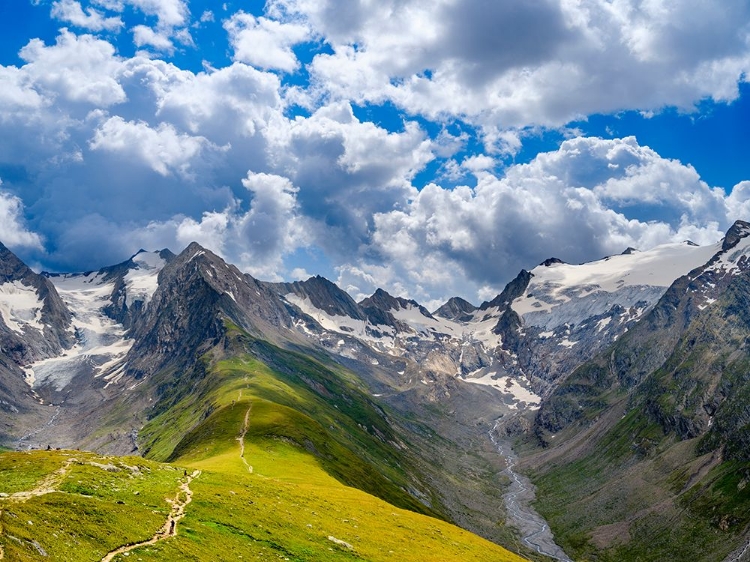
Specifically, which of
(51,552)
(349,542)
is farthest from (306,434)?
(51,552)

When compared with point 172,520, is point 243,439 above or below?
below

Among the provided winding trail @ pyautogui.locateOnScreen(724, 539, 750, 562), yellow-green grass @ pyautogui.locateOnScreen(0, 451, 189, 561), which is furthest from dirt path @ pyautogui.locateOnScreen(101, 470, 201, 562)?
winding trail @ pyautogui.locateOnScreen(724, 539, 750, 562)

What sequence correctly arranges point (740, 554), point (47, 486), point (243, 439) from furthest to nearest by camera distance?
point (243, 439) < point (740, 554) < point (47, 486)

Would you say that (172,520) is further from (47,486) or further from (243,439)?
(243,439)

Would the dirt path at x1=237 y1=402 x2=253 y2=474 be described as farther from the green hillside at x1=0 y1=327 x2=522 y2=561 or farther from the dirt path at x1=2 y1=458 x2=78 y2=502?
the dirt path at x1=2 y1=458 x2=78 y2=502

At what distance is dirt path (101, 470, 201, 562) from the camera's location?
132ft

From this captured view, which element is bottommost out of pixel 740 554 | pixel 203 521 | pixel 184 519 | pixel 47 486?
pixel 740 554

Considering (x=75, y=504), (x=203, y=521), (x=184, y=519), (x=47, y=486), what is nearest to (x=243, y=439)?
(x=203, y=521)

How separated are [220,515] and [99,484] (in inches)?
480

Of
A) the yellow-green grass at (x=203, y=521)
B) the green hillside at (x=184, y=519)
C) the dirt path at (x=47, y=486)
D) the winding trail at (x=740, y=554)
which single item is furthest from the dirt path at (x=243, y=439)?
the winding trail at (x=740, y=554)

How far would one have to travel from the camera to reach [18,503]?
1657 inches

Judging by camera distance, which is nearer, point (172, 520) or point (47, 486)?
point (172, 520)

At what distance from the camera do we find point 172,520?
5066cm

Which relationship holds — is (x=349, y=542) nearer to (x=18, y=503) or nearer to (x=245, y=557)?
(x=245, y=557)
